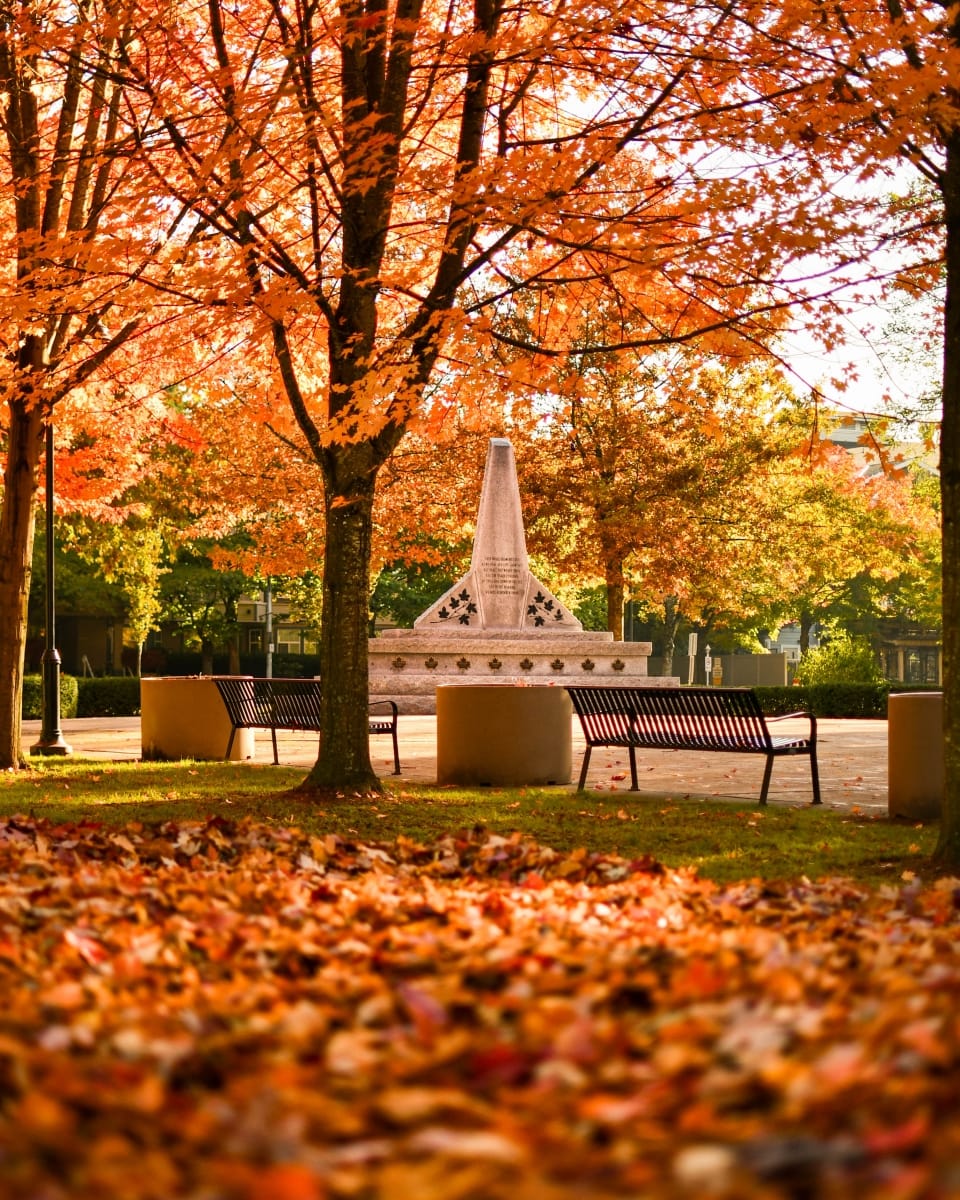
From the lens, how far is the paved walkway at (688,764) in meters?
11.4

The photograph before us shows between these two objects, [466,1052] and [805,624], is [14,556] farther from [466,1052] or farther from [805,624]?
[805,624]

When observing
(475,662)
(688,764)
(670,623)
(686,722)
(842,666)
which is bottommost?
(688,764)

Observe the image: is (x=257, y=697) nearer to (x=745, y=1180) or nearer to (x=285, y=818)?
(x=285, y=818)

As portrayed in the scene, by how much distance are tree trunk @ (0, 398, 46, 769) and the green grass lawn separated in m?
0.98

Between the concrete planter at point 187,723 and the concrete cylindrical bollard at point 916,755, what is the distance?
721 centimetres

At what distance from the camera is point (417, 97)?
11.2m

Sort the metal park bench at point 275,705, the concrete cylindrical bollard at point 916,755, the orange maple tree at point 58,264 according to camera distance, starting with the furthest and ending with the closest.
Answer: the metal park bench at point 275,705, the orange maple tree at point 58,264, the concrete cylindrical bollard at point 916,755

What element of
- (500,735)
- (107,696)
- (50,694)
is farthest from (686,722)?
(107,696)

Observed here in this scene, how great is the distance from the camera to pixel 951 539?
701 cm

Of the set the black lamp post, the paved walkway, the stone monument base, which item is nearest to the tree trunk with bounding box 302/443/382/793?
the paved walkway

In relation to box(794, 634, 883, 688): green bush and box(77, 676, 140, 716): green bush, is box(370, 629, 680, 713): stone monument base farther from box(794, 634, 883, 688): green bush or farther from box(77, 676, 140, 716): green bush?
box(77, 676, 140, 716): green bush

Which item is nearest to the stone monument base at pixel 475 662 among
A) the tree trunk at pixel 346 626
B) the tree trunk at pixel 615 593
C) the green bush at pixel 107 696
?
the green bush at pixel 107 696

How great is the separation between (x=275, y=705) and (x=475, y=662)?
12.0 meters

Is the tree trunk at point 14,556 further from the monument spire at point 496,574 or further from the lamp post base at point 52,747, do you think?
the monument spire at point 496,574
